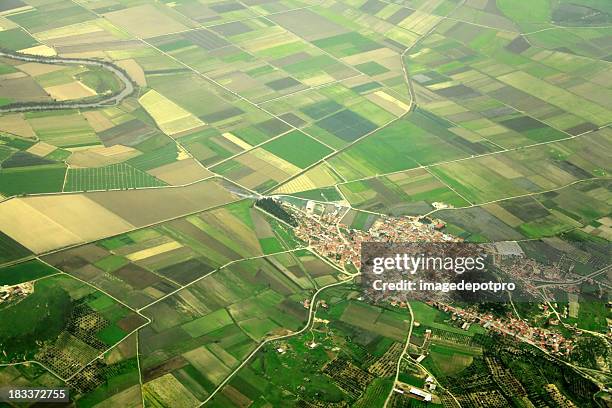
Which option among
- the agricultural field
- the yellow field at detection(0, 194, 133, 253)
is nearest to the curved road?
the agricultural field

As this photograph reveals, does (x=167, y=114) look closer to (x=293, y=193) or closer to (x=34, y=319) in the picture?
(x=293, y=193)

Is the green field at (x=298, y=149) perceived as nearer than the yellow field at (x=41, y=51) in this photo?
Yes

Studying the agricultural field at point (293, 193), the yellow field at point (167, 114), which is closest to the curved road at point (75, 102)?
the agricultural field at point (293, 193)

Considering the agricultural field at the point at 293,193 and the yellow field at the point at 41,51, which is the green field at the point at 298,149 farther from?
the yellow field at the point at 41,51

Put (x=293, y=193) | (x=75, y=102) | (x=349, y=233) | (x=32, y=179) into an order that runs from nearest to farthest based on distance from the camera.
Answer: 1. (x=349, y=233)
2. (x=32, y=179)
3. (x=293, y=193)
4. (x=75, y=102)

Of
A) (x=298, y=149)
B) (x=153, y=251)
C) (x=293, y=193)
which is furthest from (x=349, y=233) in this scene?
(x=153, y=251)

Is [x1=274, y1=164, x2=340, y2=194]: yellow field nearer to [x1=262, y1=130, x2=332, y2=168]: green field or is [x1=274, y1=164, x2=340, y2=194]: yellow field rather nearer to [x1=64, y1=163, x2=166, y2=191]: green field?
[x1=262, y1=130, x2=332, y2=168]: green field

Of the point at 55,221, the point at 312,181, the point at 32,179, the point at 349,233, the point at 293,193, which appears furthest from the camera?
the point at 312,181
